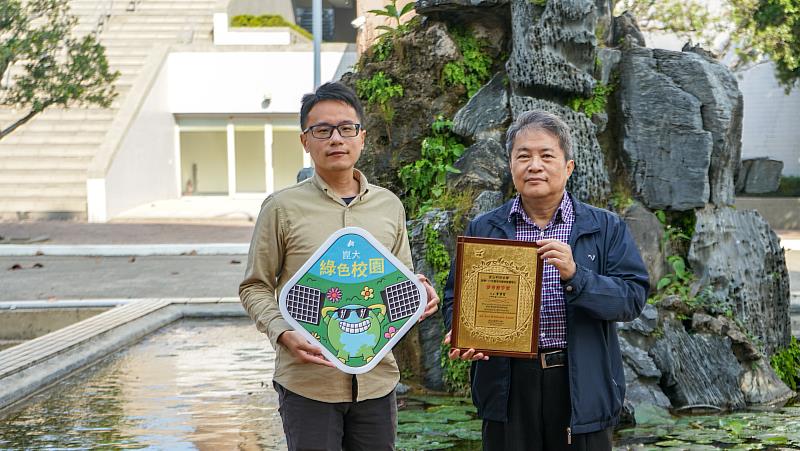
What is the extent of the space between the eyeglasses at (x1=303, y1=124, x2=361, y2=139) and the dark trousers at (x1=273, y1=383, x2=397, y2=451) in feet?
2.81

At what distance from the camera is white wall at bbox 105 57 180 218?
25.1 m

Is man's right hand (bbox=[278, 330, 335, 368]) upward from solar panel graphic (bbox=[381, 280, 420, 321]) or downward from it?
downward

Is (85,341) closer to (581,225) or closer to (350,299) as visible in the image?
(350,299)

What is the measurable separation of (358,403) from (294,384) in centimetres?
22

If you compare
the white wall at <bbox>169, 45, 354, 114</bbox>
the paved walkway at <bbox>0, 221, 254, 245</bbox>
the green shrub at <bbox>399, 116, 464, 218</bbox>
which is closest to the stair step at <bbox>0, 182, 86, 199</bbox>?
the paved walkway at <bbox>0, 221, 254, 245</bbox>

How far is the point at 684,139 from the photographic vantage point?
7.39 metres

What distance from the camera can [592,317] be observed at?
10.9 ft

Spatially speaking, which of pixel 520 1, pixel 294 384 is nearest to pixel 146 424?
pixel 294 384

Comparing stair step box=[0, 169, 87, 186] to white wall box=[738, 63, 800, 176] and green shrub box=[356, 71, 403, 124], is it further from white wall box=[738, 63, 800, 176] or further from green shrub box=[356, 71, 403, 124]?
green shrub box=[356, 71, 403, 124]

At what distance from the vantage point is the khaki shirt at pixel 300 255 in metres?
3.29

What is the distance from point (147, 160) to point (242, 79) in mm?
3703

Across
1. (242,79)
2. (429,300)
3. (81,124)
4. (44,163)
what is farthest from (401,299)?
(81,124)

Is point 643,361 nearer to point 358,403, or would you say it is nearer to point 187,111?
point 358,403

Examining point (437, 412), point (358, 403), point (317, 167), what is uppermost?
point (317, 167)
